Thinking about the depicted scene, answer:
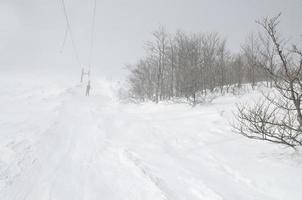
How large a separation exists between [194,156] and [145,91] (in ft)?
118

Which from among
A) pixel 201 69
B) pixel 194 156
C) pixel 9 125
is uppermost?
pixel 201 69

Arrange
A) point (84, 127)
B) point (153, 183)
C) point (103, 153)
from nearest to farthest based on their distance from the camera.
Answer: point (153, 183), point (103, 153), point (84, 127)

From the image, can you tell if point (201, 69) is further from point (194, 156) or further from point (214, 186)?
point (214, 186)

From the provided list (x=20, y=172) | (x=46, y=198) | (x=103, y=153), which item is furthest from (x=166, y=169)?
(x=20, y=172)

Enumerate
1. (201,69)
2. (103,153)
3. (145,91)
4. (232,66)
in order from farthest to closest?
(145,91)
(232,66)
(201,69)
(103,153)

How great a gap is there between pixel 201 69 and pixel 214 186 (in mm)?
27645

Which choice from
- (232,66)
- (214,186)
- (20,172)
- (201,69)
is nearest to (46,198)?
(20,172)

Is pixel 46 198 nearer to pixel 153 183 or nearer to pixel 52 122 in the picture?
pixel 153 183

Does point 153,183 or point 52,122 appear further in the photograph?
point 52,122

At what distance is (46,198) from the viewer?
13.1 ft

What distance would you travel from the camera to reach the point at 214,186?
15.9ft

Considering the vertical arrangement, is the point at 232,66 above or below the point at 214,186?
above

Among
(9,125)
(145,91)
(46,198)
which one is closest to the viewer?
(46,198)

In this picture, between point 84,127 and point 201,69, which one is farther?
point 201,69
